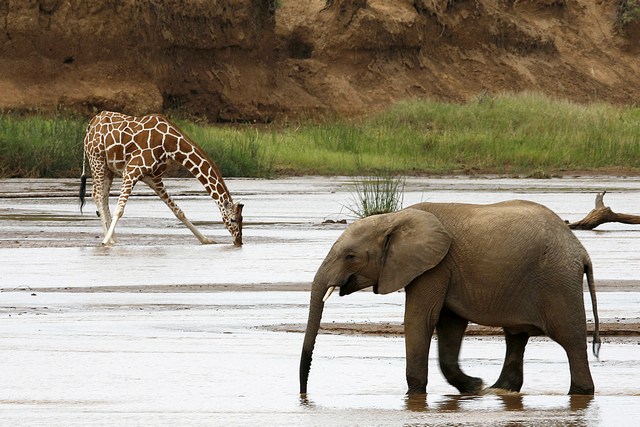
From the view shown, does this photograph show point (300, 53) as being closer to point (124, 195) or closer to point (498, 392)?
point (124, 195)

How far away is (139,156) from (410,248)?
1249cm

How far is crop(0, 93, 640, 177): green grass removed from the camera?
3372 cm

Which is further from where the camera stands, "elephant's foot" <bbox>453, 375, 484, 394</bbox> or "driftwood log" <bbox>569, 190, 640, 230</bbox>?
"driftwood log" <bbox>569, 190, 640, 230</bbox>

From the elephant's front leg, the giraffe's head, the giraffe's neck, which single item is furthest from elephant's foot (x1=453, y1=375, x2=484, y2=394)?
the giraffe's neck

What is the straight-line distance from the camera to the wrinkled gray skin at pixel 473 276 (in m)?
8.23

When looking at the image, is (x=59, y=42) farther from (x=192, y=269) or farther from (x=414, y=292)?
(x=414, y=292)

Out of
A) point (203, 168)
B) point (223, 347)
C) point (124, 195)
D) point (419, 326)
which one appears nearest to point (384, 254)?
point (419, 326)

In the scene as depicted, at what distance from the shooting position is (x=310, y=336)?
806 cm

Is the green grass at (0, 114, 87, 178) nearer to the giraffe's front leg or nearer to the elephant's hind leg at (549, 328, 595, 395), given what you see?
the giraffe's front leg

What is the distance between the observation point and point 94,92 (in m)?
43.6

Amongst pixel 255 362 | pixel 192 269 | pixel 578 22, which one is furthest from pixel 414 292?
pixel 578 22

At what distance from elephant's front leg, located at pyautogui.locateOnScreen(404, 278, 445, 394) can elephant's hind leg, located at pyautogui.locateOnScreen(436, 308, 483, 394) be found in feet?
0.74

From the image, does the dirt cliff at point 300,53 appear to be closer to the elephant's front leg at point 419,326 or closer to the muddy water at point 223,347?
the muddy water at point 223,347

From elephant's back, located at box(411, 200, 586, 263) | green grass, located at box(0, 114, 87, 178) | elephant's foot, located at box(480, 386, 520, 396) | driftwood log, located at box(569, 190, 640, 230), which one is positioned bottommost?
green grass, located at box(0, 114, 87, 178)
